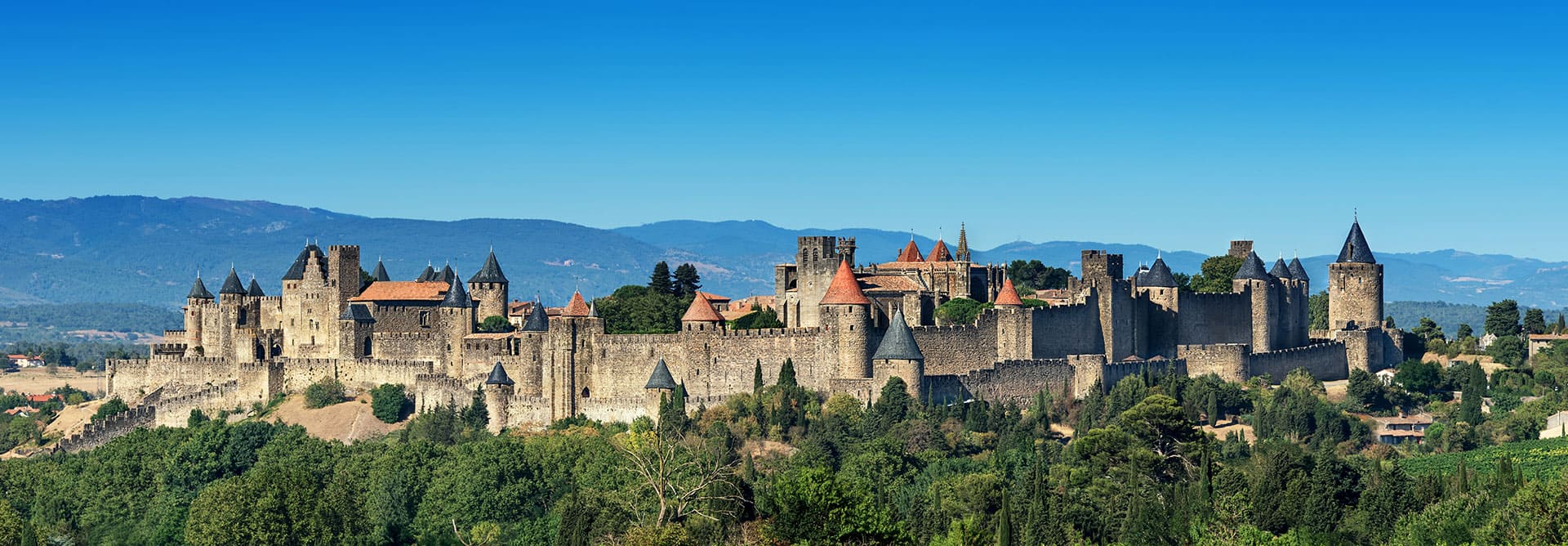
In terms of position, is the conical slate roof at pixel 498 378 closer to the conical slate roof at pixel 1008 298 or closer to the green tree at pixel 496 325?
the green tree at pixel 496 325

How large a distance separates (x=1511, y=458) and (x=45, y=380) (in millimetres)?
110317

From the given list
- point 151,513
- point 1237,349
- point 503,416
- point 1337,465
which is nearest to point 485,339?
point 503,416

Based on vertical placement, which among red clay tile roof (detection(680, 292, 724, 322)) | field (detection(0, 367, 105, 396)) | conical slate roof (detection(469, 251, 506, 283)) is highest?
conical slate roof (detection(469, 251, 506, 283))

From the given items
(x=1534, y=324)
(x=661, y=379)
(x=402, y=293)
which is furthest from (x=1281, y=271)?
(x=402, y=293)

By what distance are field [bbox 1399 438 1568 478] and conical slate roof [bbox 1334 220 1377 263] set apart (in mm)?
13231

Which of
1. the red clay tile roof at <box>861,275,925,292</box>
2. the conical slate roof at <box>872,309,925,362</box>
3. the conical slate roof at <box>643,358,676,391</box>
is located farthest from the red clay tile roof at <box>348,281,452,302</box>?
the conical slate roof at <box>872,309,925,362</box>

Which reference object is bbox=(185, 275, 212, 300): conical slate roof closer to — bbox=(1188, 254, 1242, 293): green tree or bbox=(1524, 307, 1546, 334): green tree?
bbox=(1188, 254, 1242, 293): green tree

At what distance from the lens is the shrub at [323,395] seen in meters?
72.9

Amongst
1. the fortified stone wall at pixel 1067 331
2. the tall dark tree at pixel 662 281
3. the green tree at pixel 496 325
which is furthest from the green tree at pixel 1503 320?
the green tree at pixel 496 325

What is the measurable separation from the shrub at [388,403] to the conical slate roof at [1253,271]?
28.5 meters

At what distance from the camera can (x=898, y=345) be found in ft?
206

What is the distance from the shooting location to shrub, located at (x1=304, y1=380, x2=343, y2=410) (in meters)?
72.9

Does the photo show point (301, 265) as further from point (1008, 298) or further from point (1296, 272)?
point (1296, 272)

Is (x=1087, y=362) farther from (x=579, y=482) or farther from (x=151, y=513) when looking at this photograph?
(x=151, y=513)
